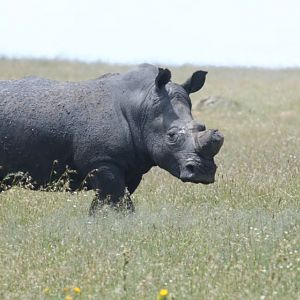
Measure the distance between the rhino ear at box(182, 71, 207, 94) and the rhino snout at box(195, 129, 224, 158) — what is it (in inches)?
37.7

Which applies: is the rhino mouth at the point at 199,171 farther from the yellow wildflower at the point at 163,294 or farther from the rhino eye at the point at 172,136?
the yellow wildflower at the point at 163,294

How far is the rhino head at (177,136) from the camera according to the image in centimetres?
1030

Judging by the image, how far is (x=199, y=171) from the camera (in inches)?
406

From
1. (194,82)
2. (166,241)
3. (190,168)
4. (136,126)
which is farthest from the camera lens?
(194,82)

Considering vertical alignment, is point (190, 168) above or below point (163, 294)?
below

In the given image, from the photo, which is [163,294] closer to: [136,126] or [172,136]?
[172,136]

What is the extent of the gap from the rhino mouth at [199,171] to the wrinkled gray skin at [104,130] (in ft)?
0.06

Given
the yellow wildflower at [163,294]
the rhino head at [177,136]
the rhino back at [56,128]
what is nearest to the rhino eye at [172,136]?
the rhino head at [177,136]

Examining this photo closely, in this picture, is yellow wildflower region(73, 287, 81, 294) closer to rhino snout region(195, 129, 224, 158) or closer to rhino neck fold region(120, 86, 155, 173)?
rhino snout region(195, 129, 224, 158)

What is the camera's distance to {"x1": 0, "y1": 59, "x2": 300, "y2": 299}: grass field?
7711 millimetres

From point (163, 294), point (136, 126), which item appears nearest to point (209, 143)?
point (136, 126)

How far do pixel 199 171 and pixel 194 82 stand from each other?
4.30ft

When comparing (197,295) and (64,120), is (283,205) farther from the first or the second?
(197,295)

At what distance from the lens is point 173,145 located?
10.6m
